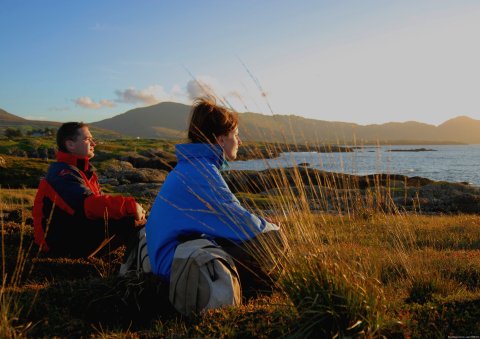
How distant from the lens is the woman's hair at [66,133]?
19.2 feet

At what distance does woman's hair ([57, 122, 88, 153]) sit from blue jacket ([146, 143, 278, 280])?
7.48 ft

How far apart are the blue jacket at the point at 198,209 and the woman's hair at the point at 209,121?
0.17 m

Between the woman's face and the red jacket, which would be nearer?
the woman's face

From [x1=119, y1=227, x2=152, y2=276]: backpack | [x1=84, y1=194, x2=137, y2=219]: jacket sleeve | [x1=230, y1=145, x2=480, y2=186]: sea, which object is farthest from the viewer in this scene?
[x1=84, y1=194, x2=137, y2=219]: jacket sleeve

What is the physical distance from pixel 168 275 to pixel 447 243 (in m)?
7.32

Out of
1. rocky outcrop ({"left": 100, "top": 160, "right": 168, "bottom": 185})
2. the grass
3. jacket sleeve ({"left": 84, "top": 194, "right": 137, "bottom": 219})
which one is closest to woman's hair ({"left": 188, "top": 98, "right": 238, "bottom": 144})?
the grass

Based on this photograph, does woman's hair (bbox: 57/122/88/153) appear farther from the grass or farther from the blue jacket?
the blue jacket

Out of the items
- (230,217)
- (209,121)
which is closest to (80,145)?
(209,121)

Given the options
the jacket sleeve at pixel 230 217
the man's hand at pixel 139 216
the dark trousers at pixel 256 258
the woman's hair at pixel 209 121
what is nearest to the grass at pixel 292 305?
the dark trousers at pixel 256 258

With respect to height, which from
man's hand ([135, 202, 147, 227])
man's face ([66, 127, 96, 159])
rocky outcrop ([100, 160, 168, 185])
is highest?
man's face ([66, 127, 96, 159])

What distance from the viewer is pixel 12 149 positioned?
173ft

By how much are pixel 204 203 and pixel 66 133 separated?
2.97 metres

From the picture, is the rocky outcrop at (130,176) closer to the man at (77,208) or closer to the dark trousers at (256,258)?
the man at (77,208)

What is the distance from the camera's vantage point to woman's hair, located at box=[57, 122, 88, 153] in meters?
5.84
